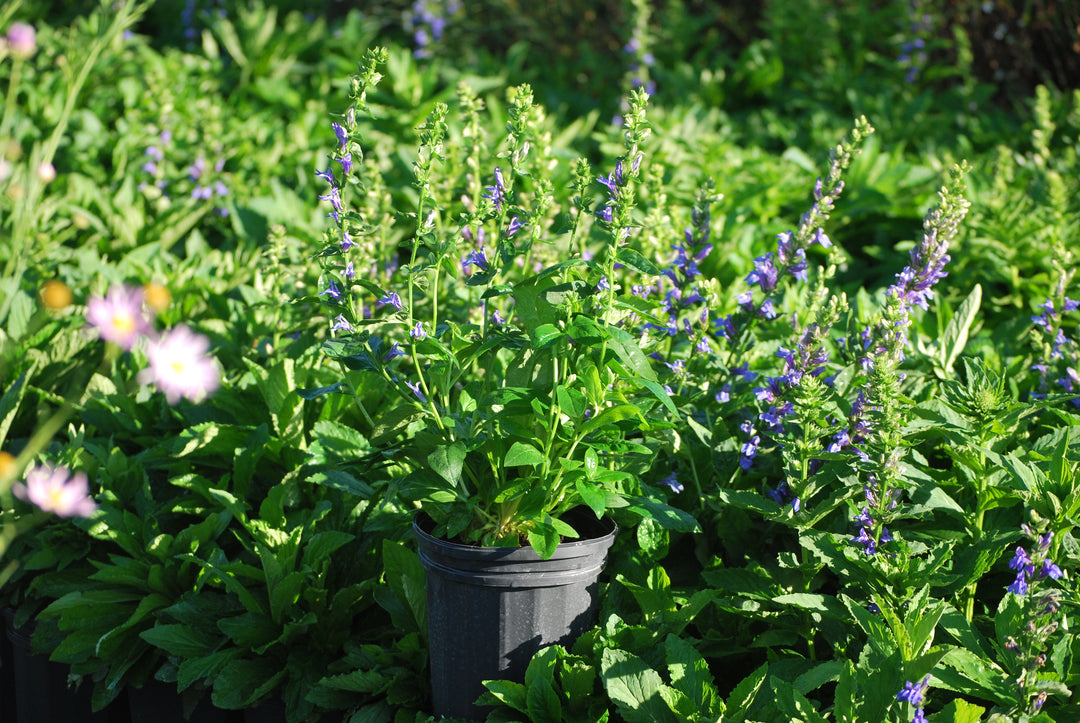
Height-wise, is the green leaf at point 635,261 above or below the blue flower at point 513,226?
below

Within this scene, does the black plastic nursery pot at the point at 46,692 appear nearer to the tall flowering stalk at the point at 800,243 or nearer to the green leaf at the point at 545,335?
the green leaf at the point at 545,335

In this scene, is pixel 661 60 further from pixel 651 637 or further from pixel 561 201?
pixel 651 637

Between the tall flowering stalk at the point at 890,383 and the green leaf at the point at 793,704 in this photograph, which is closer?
the green leaf at the point at 793,704

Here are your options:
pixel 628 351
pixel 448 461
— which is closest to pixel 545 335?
pixel 628 351

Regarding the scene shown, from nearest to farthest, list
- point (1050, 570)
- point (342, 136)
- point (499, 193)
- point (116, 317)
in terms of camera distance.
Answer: point (116, 317)
point (1050, 570)
point (342, 136)
point (499, 193)

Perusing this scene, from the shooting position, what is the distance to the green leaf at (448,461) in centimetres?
187

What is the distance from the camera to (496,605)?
197cm

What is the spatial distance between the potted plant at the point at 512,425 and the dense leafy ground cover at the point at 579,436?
0.04ft

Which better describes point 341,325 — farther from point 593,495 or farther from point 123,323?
point 123,323

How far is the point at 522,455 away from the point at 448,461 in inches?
5.5

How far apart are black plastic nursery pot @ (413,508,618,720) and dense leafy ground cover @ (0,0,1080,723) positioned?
7 centimetres

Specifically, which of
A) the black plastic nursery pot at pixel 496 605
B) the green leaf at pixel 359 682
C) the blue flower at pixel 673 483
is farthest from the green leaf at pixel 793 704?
the green leaf at pixel 359 682

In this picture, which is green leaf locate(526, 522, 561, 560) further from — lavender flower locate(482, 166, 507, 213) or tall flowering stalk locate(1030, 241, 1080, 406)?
tall flowering stalk locate(1030, 241, 1080, 406)

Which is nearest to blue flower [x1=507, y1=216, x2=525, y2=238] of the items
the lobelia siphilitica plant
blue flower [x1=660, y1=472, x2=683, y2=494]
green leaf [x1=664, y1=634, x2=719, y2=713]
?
the lobelia siphilitica plant
